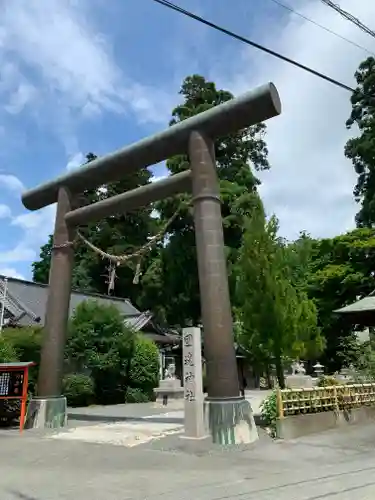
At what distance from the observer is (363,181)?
125ft

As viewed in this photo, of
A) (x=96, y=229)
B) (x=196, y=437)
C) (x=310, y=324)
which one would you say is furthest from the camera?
(x=96, y=229)

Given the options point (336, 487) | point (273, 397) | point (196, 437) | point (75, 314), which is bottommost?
point (336, 487)

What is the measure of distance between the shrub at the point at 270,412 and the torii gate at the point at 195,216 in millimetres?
1003

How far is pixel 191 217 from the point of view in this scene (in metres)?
31.0

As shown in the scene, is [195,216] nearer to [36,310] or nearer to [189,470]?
[189,470]

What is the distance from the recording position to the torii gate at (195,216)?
32.9 feet

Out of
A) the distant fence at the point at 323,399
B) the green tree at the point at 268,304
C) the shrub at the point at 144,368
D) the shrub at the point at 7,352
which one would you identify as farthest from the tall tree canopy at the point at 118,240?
the distant fence at the point at 323,399

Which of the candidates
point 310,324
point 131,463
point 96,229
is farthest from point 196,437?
point 96,229

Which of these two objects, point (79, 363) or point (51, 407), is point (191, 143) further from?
point (79, 363)

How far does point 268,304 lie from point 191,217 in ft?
61.2

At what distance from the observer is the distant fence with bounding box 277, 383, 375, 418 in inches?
419

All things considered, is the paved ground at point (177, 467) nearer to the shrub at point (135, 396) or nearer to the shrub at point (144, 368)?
the shrub at point (135, 396)

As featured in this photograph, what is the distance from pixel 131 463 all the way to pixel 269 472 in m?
2.36

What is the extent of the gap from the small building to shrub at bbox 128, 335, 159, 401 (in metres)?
1.54
